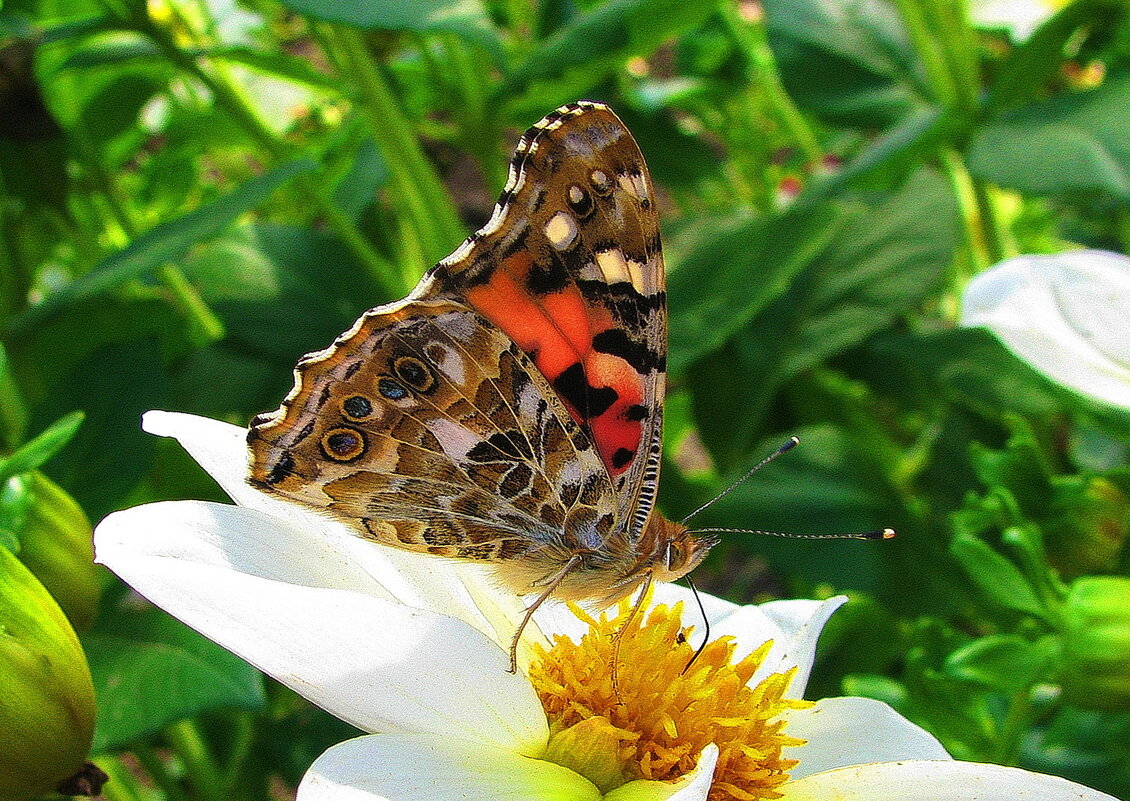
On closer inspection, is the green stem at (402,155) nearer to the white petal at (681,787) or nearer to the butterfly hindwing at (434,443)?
the butterfly hindwing at (434,443)

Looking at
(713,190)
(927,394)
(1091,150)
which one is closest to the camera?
(1091,150)

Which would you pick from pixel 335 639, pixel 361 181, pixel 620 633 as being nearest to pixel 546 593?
pixel 620 633

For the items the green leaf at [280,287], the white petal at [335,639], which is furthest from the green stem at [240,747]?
the white petal at [335,639]

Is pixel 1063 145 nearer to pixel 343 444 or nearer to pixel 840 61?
pixel 840 61

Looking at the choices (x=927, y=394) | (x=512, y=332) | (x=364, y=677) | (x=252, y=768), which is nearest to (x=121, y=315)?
(x=252, y=768)

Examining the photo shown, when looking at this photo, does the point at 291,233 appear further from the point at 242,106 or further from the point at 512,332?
the point at 512,332
